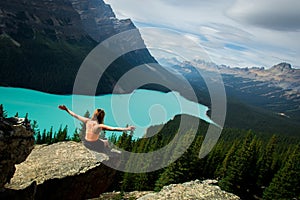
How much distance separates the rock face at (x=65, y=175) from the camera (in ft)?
45.0

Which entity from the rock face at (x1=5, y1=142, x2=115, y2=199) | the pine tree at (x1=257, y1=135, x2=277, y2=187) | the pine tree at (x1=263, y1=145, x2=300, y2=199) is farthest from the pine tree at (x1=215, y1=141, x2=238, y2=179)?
the rock face at (x1=5, y1=142, x2=115, y2=199)

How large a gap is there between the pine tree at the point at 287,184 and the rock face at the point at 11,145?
33864mm

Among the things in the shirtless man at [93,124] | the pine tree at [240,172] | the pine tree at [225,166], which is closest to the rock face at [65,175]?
the shirtless man at [93,124]

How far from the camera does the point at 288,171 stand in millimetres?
37344

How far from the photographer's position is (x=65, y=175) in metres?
14.1

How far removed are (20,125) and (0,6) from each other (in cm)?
21480

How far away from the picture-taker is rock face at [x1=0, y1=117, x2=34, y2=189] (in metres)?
10.6

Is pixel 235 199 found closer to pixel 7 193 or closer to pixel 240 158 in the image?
pixel 7 193

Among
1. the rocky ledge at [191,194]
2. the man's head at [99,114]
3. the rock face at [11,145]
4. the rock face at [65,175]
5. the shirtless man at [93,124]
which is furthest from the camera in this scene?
the rocky ledge at [191,194]

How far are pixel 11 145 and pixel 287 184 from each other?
34.8 metres

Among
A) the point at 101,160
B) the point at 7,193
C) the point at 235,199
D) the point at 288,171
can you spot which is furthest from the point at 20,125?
the point at 288,171

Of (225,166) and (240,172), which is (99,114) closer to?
(240,172)

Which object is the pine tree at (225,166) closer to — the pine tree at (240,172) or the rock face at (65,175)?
the pine tree at (240,172)

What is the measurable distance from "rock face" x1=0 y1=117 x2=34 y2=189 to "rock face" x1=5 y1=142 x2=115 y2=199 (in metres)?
1.63
